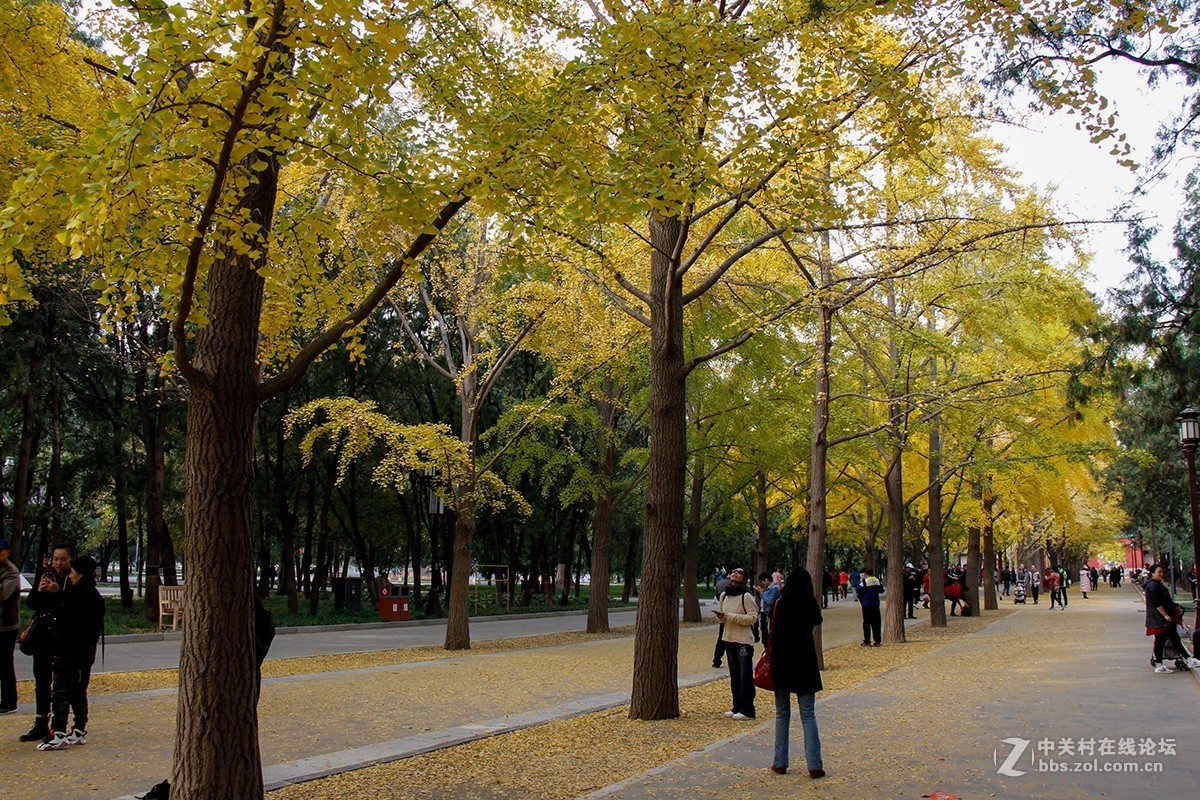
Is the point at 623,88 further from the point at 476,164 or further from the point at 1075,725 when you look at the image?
the point at 1075,725

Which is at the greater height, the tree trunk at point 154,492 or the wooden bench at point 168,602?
the tree trunk at point 154,492

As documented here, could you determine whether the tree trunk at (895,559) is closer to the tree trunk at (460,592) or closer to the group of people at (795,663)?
the tree trunk at (460,592)

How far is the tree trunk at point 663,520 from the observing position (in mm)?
10188

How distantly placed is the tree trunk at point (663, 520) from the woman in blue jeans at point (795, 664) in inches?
93.1

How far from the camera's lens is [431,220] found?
237 inches

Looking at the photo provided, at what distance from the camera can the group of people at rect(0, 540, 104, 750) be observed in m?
8.61

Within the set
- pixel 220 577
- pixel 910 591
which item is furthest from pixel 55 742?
pixel 910 591

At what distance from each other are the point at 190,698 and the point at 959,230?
37.1 feet

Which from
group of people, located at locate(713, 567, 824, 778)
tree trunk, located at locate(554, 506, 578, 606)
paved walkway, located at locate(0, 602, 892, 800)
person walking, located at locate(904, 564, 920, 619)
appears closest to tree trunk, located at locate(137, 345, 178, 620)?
paved walkway, located at locate(0, 602, 892, 800)

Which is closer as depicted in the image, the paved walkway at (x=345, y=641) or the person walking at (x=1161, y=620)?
the person walking at (x=1161, y=620)

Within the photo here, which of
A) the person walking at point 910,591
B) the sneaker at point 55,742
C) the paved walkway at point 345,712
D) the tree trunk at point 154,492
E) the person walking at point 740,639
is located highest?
the tree trunk at point 154,492

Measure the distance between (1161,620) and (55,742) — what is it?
14628mm

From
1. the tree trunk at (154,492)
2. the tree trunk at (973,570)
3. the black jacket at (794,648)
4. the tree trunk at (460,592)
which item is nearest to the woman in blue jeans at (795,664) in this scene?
the black jacket at (794,648)

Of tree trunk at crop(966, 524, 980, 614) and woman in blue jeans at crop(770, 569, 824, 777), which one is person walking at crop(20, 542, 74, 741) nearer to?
woman in blue jeans at crop(770, 569, 824, 777)
